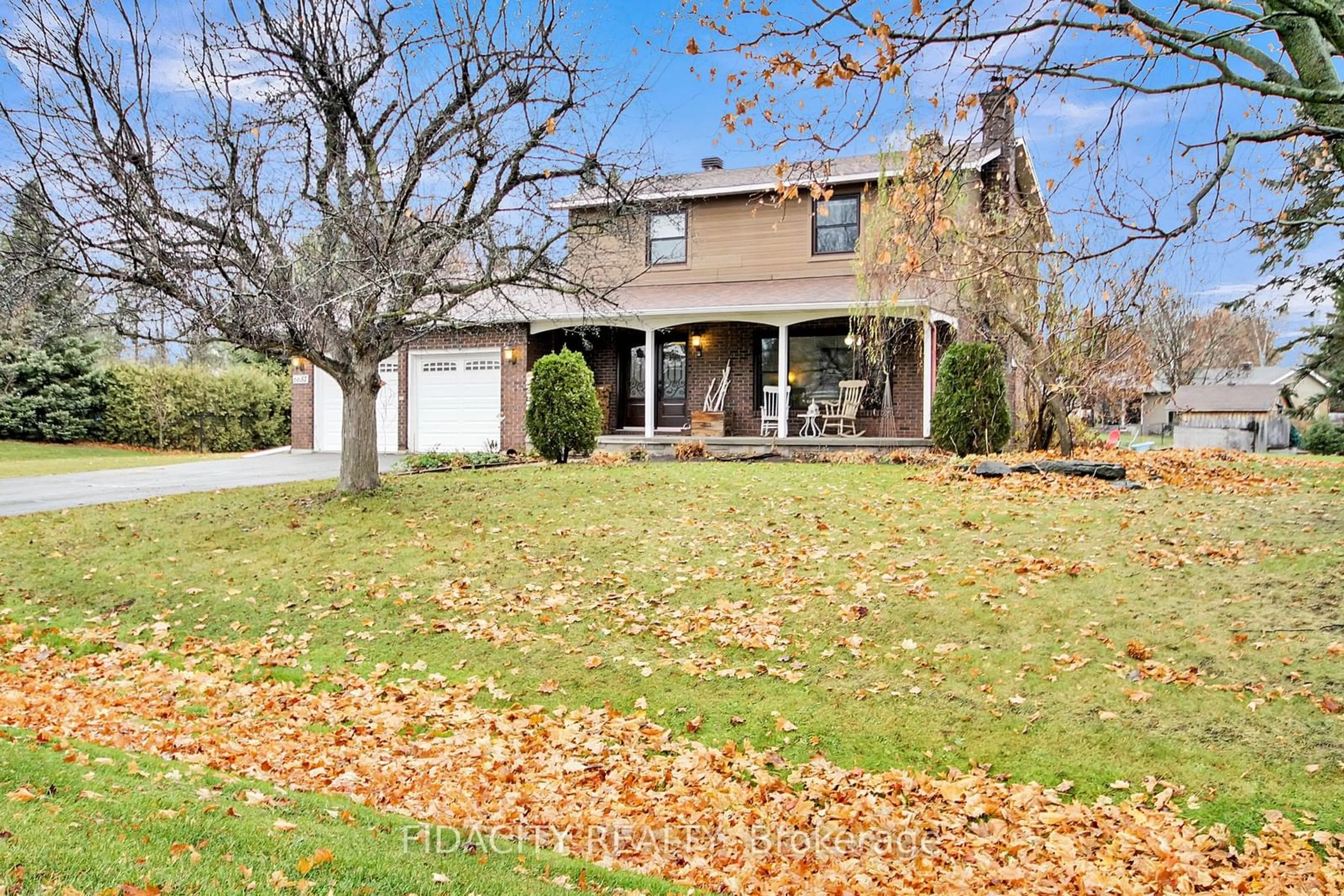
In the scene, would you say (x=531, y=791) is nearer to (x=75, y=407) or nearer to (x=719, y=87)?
(x=719, y=87)

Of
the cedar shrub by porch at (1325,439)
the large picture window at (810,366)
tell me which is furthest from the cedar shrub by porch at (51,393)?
the cedar shrub by porch at (1325,439)

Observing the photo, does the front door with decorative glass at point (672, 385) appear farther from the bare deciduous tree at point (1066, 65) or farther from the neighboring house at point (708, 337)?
the bare deciduous tree at point (1066, 65)

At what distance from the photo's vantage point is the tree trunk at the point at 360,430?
1004cm

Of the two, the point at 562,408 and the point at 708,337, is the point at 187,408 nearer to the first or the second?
the point at 562,408

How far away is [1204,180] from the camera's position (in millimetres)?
7434

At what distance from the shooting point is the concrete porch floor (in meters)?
14.9

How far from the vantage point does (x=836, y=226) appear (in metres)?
17.1

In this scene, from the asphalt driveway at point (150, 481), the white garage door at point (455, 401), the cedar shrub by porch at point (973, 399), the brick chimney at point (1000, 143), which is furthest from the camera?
the white garage door at point (455, 401)

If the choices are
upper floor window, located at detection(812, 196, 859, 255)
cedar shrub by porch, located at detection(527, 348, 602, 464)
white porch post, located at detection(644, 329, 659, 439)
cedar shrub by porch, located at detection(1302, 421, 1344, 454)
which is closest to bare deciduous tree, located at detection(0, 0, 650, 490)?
cedar shrub by porch, located at detection(527, 348, 602, 464)

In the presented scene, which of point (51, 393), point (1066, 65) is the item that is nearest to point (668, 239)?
point (1066, 65)

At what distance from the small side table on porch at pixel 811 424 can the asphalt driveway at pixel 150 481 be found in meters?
8.53

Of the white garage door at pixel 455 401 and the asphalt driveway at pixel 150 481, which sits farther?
the white garage door at pixel 455 401

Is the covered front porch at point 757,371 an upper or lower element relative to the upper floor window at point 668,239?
lower

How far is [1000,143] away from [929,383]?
4635mm
